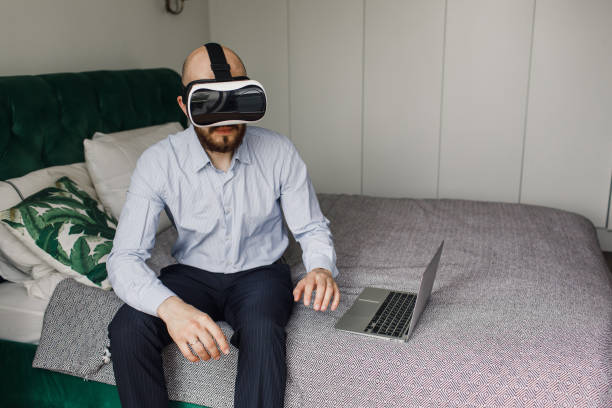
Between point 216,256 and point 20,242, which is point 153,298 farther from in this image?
point 20,242

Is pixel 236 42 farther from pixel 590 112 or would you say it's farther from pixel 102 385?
pixel 102 385

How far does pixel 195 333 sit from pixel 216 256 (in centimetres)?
41

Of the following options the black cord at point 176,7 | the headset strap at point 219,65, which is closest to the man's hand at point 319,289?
the headset strap at point 219,65

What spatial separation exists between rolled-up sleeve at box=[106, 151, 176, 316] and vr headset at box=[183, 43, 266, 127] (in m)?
0.26

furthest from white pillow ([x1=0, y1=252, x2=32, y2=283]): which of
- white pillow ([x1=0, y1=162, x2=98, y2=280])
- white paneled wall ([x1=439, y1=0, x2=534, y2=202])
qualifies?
white paneled wall ([x1=439, y1=0, x2=534, y2=202])

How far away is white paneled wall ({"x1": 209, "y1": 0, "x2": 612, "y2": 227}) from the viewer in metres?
3.20

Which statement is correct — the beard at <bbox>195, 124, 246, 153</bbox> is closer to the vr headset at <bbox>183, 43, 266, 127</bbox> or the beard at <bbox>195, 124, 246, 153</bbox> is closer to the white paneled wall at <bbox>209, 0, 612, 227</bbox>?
the vr headset at <bbox>183, 43, 266, 127</bbox>

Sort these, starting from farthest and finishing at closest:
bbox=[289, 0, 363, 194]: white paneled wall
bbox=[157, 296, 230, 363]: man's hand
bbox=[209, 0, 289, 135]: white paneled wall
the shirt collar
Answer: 1. bbox=[209, 0, 289, 135]: white paneled wall
2. bbox=[289, 0, 363, 194]: white paneled wall
3. the shirt collar
4. bbox=[157, 296, 230, 363]: man's hand

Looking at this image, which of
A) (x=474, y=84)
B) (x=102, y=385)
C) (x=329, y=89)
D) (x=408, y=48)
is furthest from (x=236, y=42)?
(x=102, y=385)

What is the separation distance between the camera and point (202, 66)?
4.68 feet

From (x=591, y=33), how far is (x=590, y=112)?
17.0 inches

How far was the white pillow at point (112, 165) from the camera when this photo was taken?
1993mm

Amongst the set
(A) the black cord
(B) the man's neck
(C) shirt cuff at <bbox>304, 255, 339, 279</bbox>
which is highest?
(A) the black cord

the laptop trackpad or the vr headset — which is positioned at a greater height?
the vr headset
